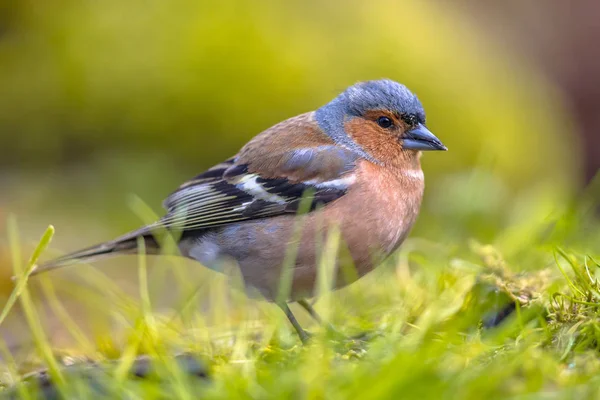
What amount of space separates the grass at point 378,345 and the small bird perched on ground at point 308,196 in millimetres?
226

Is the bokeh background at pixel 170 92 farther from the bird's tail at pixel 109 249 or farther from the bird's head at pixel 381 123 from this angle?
the bird's head at pixel 381 123

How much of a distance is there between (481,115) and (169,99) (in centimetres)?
309

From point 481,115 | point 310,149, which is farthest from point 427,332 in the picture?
point 481,115

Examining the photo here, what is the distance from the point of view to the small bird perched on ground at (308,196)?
3.66 m

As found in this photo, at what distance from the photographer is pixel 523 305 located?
3129mm

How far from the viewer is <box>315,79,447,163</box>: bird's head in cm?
411

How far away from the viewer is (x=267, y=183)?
4004mm

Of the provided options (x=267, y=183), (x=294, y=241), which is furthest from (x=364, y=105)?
(x=294, y=241)

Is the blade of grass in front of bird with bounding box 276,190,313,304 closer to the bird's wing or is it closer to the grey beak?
the bird's wing

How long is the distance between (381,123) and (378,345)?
185 cm

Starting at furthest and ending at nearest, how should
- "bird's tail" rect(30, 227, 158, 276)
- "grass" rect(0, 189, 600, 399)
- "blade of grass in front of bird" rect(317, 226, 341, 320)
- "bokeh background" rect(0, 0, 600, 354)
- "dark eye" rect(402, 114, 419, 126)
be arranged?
"bokeh background" rect(0, 0, 600, 354) → "dark eye" rect(402, 114, 419, 126) → "bird's tail" rect(30, 227, 158, 276) → "blade of grass in front of bird" rect(317, 226, 341, 320) → "grass" rect(0, 189, 600, 399)

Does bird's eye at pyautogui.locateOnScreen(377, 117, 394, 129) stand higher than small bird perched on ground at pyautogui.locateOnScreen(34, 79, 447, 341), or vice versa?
bird's eye at pyautogui.locateOnScreen(377, 117, 394, 129)

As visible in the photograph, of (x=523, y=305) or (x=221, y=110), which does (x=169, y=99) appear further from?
(x=523, y=305)

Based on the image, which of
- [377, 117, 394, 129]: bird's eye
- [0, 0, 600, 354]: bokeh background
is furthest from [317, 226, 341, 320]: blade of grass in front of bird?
[0, 0, 600, 354]: bokeh background
